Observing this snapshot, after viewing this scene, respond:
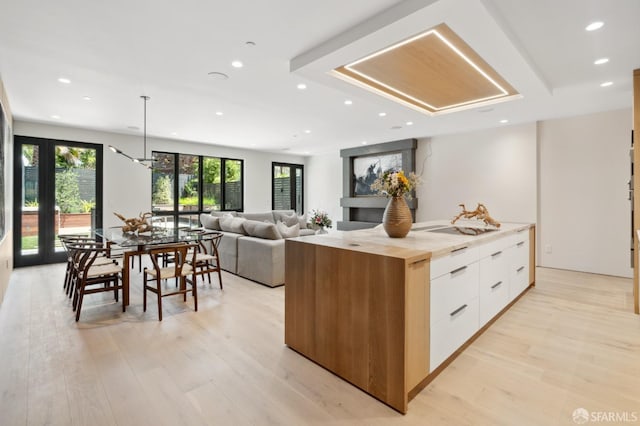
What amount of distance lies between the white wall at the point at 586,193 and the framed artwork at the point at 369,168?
301 centimetres

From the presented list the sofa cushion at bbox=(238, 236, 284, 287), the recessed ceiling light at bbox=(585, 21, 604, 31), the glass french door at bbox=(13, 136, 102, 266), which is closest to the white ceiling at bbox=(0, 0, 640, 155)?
the recessed ceiling light at bbox=(585, 21, 604, 31)

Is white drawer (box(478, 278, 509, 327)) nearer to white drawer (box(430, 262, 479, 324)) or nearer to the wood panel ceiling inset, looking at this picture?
white drawer (box(430, 262, 479, 324))

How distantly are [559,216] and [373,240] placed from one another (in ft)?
15.4

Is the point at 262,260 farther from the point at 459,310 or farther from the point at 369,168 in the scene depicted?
the point at 369,168

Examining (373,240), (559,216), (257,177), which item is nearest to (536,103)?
(559,216)

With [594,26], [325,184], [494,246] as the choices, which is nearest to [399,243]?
[494,246]

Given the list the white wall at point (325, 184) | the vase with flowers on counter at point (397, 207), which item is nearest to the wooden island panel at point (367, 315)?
the vase with flowers on counter at point (397, 207)

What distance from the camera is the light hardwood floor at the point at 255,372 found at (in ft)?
5.73

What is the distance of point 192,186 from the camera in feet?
25.6

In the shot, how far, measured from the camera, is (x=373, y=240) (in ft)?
7.80

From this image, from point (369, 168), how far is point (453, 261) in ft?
20.8

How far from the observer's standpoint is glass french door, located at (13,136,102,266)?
5527mm

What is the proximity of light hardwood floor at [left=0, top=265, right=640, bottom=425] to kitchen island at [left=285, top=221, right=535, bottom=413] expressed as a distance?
14 cm

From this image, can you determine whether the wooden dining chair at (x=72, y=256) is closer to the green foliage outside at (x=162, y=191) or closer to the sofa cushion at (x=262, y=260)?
the sofa cushion at (x=262, y=260)
